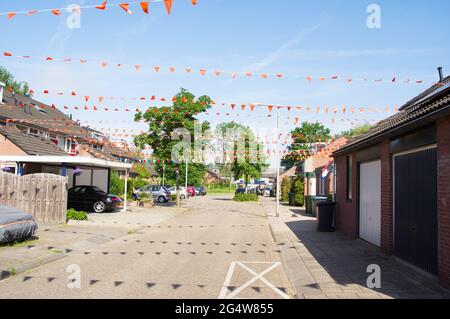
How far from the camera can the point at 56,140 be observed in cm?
3109

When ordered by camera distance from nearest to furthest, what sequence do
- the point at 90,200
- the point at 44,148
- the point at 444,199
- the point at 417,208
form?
the point at 444,199 < the point at 417,208 < the point at 90,200 < the point at 44,148

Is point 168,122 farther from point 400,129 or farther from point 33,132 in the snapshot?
point 400,129

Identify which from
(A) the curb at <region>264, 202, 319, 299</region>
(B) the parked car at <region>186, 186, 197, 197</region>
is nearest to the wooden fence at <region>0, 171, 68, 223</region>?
(A) the curb at <region>264, 202, 319, 299</region>

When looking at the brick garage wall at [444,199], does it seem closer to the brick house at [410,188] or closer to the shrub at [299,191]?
the brick house at [410,188]

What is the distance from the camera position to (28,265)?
26.9 feet

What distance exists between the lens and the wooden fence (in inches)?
611

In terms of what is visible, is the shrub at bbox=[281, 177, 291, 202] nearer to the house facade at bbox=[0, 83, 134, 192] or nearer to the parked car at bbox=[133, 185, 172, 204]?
the parked car at bbox=[133, 185, 172, 204]

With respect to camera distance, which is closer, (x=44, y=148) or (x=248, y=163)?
(x=44, y=148)

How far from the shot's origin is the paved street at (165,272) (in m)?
6.47

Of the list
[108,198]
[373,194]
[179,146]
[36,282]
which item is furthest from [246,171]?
[36,282]

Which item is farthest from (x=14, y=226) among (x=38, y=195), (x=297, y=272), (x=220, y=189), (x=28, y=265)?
(x=220, y=189)

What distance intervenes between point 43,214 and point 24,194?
1138mm

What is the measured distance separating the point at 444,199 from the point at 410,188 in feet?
5.64
